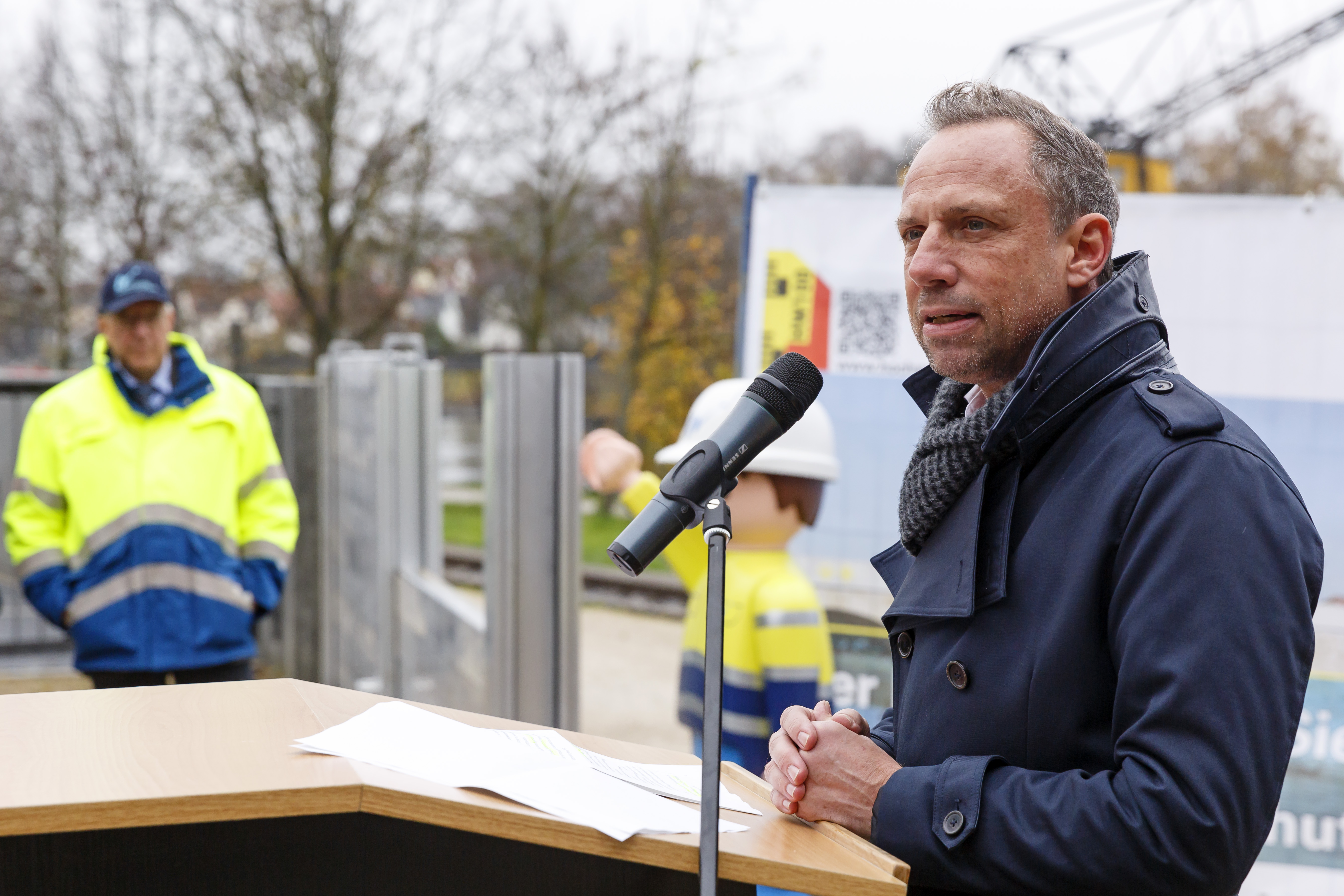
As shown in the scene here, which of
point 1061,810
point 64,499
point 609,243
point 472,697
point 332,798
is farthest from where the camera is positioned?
point 609,243

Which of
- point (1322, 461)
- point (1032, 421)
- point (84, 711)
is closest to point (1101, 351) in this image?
point (1032, 421)

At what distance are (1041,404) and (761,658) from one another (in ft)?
6.08

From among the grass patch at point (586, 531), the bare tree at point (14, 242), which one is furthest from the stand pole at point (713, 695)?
the bare tree at point (14, 242)

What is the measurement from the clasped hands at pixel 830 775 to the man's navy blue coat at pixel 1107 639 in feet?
0.10

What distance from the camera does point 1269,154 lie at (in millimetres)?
24062

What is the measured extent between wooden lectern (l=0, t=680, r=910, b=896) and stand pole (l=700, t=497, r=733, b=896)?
0.04 meters

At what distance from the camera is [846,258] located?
445 centimetres

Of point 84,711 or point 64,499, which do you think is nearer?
point 84,711

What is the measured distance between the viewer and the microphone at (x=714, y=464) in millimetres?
1494

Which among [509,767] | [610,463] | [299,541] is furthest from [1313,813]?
[299,541]

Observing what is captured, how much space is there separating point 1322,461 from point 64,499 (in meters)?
4.25

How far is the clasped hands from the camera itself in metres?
1.57

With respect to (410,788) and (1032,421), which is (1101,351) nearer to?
(1032,421)

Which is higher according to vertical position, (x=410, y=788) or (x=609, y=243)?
(x=609, y=243)
